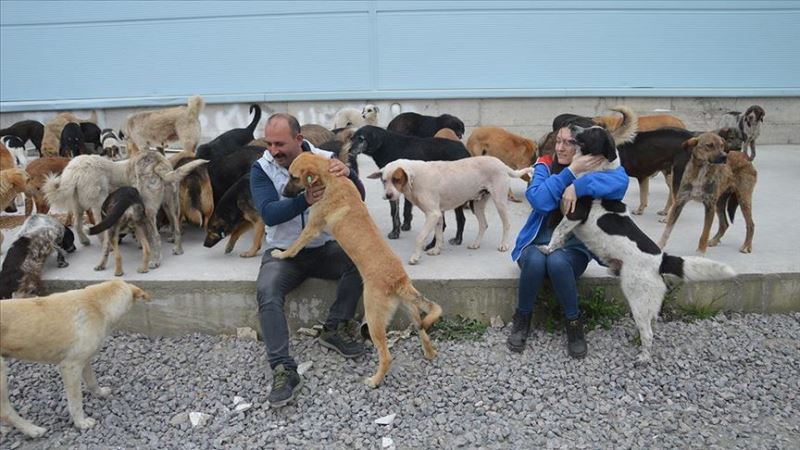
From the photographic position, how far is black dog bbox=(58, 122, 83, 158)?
7.62m

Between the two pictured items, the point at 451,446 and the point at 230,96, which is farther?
the point at 230,96

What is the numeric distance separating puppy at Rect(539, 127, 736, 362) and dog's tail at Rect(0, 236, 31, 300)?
3886 millimetres

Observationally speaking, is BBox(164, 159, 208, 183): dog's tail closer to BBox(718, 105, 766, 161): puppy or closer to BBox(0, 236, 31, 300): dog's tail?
BBox(0, 236, 31, 300): dog's tail

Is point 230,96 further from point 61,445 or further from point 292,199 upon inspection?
point 61,445

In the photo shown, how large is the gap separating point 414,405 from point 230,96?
8.30 m

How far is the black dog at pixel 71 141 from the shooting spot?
7617 millimetres

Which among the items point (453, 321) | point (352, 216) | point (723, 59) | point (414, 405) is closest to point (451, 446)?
point (414, 405)

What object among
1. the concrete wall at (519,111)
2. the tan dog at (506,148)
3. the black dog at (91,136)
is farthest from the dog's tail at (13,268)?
the concrete wall at (519,111)

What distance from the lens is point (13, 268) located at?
4617 millimetres

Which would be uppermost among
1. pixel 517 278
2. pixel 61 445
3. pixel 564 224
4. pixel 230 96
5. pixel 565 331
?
pixel 230 96

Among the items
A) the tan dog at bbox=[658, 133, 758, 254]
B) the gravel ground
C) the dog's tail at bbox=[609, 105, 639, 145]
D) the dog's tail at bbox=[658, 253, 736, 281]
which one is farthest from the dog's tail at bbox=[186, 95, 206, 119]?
the dog's tail at bbox=[658, 253, 736, 281]

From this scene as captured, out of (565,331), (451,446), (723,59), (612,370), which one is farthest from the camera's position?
(723,59)

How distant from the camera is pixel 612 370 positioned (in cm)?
409

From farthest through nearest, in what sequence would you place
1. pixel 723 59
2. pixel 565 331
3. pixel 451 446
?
1. pixel 723 59
2. pixel 565 331
3. pixel 451 446
